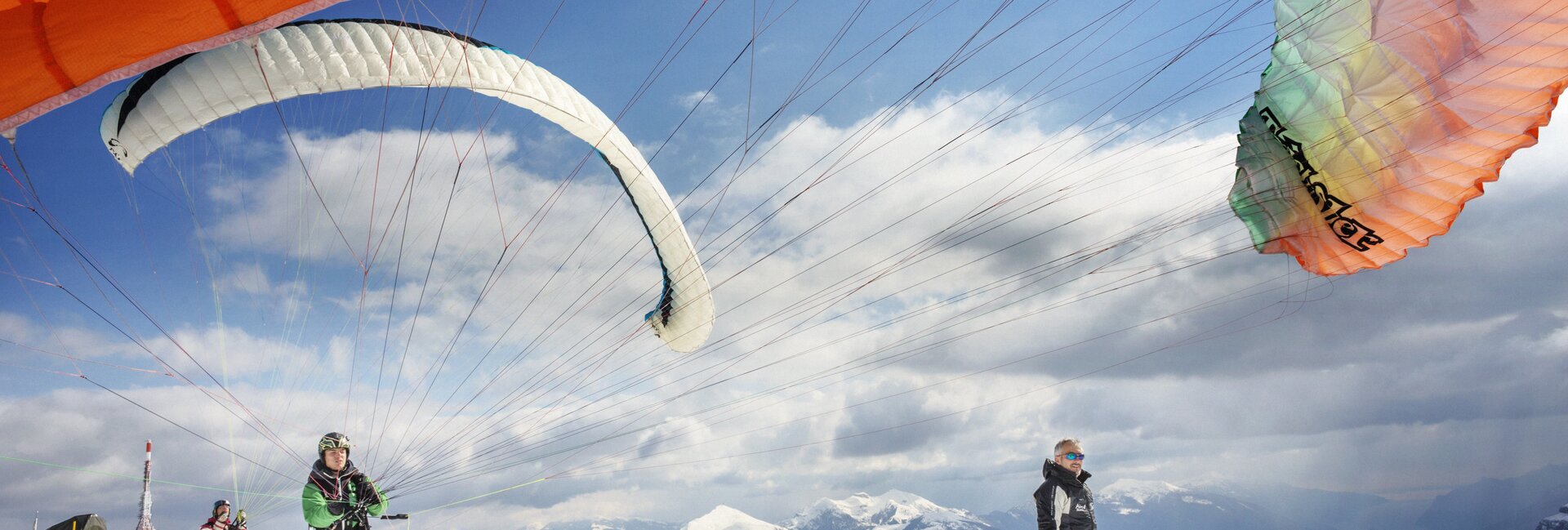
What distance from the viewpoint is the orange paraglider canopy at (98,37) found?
371 centimetres

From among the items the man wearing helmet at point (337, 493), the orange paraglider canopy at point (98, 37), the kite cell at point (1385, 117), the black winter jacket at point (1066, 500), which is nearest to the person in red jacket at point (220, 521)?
the man wearing helmet at point (337, 493)

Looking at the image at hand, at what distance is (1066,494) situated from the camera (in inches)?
210

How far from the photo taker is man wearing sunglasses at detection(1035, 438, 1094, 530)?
17.5 feet

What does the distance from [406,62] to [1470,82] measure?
881cm

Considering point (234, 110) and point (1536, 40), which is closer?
point (1536, 40)

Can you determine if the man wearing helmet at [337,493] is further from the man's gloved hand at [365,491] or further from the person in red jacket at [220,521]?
the person in red jacket at [220,521]

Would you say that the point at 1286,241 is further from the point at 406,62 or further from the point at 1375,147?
the point at 406,62

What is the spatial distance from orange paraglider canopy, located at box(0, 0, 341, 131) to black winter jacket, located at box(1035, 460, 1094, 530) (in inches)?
202

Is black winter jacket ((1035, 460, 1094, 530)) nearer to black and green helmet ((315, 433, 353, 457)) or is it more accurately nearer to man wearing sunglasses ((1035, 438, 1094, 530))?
man wearing sunglasses ((1035, 438, 1094, 530))

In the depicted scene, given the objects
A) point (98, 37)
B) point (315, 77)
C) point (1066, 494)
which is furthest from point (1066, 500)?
point (315, 77)

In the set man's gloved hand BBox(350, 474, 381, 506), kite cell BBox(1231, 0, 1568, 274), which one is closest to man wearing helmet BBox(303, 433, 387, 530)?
man's gloved hand BBox(350, 474, 381, 506)

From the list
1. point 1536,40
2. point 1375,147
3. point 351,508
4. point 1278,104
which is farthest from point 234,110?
point 1536,40

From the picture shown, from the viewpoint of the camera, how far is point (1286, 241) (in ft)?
26.5

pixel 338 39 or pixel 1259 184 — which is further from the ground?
pixel 338 39
